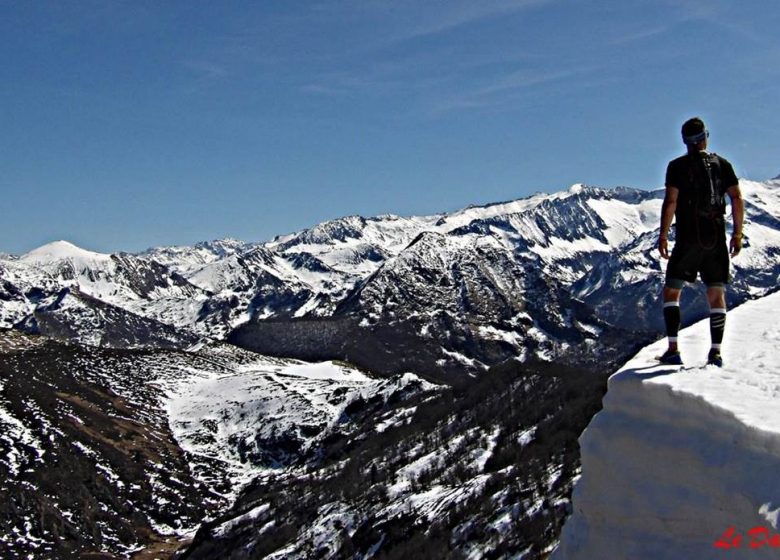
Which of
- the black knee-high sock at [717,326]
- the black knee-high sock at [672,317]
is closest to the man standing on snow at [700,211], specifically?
the black knee-high sock at [672,317]

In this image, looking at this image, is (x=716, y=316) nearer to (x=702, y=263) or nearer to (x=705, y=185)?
(x=702, y=263)

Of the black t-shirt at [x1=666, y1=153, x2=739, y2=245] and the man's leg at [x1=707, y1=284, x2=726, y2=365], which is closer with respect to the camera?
the man's leg at [x1=707, y1=284, x2=726, y2=365]

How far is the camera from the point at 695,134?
1598 cm

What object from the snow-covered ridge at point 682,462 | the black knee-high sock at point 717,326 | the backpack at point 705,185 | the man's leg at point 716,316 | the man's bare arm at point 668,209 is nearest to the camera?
the snow-covered ridge at point 682,462

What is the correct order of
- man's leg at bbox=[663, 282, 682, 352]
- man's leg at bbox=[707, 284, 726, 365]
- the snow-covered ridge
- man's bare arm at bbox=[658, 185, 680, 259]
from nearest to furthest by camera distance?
1. the snow-covered ridge
2. man's leg at bbox=[707, 284, 726, 365]
3. man's bare arm at bbox=[658, 185, 680, 259]
4. man's leg at bbox=[663, 282, 682, 352]

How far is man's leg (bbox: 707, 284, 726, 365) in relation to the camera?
14.7 m

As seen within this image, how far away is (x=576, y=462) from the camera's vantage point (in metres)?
103

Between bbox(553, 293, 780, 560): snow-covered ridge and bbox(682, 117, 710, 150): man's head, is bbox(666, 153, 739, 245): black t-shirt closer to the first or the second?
Result: bbox(682, 117, 710, 150): man's head

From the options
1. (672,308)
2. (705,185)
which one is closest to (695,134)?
(705,185)

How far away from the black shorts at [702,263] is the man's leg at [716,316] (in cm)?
16

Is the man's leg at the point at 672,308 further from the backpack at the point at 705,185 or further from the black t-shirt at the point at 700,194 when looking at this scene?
the backpack at the point at 705,185

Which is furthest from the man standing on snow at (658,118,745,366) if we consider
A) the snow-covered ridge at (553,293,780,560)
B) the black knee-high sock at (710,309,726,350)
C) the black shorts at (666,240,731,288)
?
the snow-covered ridge at (553,293,780,560)

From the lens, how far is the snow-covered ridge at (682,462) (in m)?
10.8

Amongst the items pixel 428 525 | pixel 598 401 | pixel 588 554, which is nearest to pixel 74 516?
pixel 428 525
